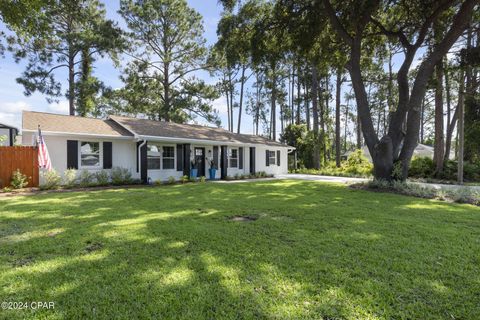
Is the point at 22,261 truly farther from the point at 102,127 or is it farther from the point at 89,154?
the point at 102,127

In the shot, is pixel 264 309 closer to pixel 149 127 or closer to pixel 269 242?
pixel 269 242

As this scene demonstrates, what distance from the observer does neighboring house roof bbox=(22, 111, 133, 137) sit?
11.3 m

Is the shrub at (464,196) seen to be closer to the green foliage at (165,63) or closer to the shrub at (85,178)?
the shrub at (85,178)

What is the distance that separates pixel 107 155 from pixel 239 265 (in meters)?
11.2

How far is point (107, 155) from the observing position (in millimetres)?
12492

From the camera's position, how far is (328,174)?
20656mm

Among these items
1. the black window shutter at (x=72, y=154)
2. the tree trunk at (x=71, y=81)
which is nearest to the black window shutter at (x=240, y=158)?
the black window shutter at (x=72, y=154)

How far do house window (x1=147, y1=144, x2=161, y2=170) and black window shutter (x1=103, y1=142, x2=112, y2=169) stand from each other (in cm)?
177

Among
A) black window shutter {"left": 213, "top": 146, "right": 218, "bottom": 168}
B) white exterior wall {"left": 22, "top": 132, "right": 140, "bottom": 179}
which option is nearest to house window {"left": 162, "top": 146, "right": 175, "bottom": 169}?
white exterior wall {"left": 22, "top": 132, "right": 140, "bottom": 179}

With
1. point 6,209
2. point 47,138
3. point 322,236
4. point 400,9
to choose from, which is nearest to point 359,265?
point 322,236

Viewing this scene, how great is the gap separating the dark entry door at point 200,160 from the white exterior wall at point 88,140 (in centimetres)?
377

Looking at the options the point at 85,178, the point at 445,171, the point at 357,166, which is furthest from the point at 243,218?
the point at 357,166

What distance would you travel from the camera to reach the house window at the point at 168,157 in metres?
14.3

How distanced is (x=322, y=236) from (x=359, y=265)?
1.14m
